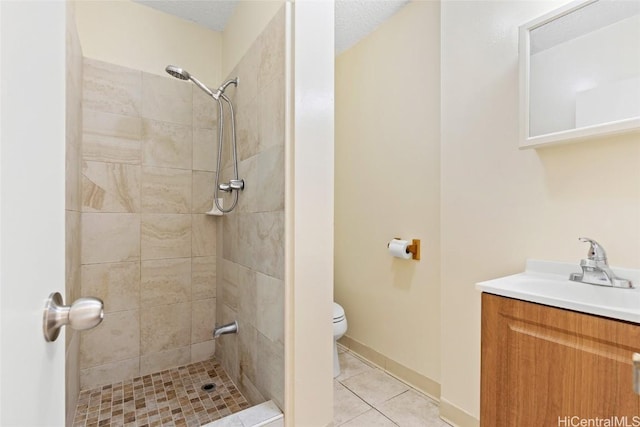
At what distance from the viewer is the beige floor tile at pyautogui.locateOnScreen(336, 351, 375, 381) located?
1944 millimetres

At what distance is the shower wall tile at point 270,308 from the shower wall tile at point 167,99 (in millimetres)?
1271

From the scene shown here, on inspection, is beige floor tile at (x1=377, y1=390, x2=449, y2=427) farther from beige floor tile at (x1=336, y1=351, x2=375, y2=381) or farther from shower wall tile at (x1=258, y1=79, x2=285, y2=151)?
shower wall tile at (x1=258, y1=79, x2=285, y2=151)

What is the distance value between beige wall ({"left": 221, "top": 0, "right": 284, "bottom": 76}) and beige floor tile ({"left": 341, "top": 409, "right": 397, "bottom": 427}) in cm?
200

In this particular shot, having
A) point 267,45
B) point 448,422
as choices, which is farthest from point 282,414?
point 267,45

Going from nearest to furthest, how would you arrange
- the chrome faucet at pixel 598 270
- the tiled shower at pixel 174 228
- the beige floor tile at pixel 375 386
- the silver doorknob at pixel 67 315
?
the silver doorknob at pixel 67 315, the chrome faucet at pixel 598 270, the tiled shower at pixel 174 228, the beige floor tile at pixel 375 386

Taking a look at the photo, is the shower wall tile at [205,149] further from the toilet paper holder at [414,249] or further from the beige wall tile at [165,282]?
the toilet paper holder at [414,249]

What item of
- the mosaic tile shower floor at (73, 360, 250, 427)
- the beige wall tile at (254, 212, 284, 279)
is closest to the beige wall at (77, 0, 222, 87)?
the beige wall tile at (254, 212, 284, 279)

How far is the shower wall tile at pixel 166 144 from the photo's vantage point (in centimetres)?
188

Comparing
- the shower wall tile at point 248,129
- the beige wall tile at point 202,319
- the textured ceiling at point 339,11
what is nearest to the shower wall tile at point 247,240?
the shower wall tile at point 248,129

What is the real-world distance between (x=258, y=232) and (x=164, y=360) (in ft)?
3.89

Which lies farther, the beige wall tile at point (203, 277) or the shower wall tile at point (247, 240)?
the beige wall tile at point (203, 277)

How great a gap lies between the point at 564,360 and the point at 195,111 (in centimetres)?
228

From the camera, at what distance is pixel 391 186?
199cm
